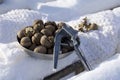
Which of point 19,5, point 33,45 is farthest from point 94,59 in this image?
point 19,5

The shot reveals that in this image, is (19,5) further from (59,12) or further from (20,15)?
(20,15)

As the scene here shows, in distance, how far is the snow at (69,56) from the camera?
129 centimetres

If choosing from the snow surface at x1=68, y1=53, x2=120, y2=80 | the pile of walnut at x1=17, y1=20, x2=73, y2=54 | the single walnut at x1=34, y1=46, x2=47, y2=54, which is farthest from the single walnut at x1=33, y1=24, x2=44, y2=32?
the snow surface at x1=68, y1=53, x2=120, y2=80

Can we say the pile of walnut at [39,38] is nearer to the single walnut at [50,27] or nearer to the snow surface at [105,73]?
the single walnut at [50,27]

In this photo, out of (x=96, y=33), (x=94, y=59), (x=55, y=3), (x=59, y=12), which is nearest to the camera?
(x=94, y=59)

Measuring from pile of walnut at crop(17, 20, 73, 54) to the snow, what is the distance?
7 cm

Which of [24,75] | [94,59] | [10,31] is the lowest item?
[94,59]

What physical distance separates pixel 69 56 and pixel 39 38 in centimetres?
19

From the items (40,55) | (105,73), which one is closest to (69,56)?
(40,55)

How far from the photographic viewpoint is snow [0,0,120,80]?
129cm

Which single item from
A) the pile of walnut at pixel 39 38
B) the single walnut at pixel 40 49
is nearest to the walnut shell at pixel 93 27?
the pile of walnut at pixel 39 38

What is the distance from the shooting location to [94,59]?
1.52 m

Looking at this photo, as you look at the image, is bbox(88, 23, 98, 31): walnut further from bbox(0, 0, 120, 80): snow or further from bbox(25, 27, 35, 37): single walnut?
bbox(25, 27, 35, 37): single walnut

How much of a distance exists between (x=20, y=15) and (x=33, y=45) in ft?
1.53
